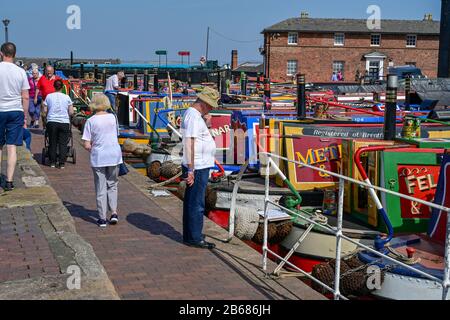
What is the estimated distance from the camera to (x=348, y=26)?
54219mm

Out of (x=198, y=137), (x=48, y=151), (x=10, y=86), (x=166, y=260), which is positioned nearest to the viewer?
(x=166, y=260)

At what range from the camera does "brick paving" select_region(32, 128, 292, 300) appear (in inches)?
207

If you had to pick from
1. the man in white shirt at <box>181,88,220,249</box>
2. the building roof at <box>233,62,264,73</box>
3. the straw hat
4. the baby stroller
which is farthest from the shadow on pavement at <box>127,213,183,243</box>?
the building roof at <box>233,62,264,73</box>

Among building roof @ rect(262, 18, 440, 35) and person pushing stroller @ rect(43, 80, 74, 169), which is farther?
building roof @ rect(262, 18, 440, 35)

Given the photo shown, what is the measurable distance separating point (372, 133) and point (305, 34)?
45058 mm

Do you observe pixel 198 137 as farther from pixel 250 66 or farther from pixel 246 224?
pixel 250 66

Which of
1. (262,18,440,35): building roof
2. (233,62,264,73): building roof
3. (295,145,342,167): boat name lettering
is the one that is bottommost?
(295,145,342,167): boat name lettering

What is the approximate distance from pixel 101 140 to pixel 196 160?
143 centimetres

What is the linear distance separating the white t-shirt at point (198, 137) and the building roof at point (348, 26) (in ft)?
156

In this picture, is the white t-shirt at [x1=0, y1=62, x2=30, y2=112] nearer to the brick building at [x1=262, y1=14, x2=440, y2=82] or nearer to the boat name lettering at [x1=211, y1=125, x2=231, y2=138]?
the boat name lettering at [x1=211, y1=125, x2=231, y2=138]

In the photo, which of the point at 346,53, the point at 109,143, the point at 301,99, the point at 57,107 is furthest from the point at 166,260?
the point at 346,53

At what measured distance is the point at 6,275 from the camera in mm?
5094

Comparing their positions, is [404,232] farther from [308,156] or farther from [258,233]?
[308,156]

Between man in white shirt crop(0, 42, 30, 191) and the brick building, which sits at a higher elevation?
the brick building
